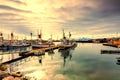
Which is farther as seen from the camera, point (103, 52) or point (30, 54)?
point (103, 52)

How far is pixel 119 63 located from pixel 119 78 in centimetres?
2093

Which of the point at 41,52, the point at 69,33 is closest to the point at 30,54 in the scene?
the point at 41,52

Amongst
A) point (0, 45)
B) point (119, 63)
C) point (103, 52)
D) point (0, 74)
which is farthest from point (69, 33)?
point (0, 74)

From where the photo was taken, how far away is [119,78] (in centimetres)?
4091

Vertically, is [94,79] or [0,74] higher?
[0,74]

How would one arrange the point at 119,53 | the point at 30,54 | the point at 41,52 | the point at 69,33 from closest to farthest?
1. the point at 30,54
2. the point at 41,52
3. the point at 119,53
4. the point at 69,33

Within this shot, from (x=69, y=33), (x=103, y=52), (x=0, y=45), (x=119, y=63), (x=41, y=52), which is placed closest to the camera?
(x=119, y=63)

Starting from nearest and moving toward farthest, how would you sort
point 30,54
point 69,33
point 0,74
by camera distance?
1. point 0,74
2. point 30,54
3. point 69,33

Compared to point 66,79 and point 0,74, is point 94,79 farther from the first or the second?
point 0,74

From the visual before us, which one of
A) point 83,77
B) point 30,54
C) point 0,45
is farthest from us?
point 0,45

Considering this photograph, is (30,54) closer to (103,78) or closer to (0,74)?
(103,78)

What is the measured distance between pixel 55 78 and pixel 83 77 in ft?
19.7

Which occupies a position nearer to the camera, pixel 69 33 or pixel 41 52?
pixel 41 52

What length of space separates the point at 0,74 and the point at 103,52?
74.5 metres
